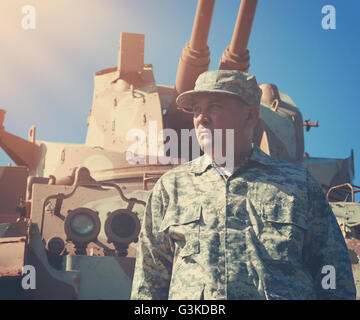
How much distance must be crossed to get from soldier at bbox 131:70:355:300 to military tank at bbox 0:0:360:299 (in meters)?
2.24

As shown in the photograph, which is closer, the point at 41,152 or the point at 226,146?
the point at 226,146

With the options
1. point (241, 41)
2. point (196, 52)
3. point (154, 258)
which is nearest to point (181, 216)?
point (154, 258)

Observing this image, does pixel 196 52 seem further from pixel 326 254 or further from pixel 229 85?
pixel 326 254

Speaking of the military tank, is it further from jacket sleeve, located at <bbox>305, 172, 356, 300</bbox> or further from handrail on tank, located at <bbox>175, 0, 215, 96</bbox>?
jacket sleeve, located at <bbox>305, 172, 356, 300</bbox>

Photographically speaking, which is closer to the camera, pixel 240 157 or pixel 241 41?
pixel 240 157

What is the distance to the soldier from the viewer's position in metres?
2.38

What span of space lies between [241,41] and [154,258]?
6727 millimetres

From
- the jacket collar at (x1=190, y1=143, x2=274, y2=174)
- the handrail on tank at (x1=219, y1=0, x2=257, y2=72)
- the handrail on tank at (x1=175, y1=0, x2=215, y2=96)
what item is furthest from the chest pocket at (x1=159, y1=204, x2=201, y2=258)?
the handrail on tank at (x1=219, y1=0, x2=257, y2=72)

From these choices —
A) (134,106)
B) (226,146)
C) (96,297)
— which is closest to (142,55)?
(134,106)

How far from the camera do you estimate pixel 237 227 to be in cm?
250

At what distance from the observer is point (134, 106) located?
1000 centimetres

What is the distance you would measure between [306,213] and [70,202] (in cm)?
479
